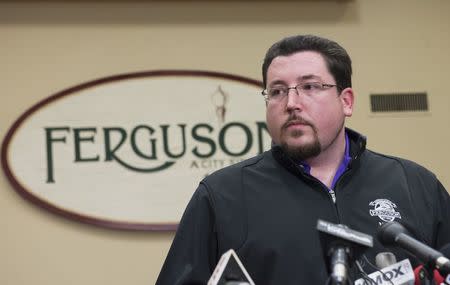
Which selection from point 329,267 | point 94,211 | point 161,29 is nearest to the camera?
point 329,267

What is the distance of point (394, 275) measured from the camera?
1.65m

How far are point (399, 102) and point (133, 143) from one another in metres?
1.48

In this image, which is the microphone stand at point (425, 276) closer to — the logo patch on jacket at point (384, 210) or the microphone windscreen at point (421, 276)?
the microphone windscreen at point (421, 276)

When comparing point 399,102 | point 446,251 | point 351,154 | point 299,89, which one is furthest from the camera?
point 399,102

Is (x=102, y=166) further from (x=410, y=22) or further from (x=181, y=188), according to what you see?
(x=410, y=22)

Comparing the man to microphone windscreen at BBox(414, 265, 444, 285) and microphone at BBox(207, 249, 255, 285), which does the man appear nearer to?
microphone windscreen at BBox(414, 265, 444, 285)

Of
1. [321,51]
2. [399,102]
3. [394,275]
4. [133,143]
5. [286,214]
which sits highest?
[321,51]

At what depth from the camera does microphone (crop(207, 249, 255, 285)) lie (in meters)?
1.39

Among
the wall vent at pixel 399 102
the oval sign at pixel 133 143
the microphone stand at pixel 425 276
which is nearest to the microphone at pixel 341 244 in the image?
the microphone stand at pixel 425 276

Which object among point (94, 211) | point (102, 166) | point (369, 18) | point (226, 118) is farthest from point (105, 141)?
point (369, 18)

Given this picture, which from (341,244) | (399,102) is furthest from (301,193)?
(399,102)

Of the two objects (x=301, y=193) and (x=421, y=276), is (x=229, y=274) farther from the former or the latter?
(x=301, y=193)

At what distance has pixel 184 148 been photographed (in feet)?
11.8

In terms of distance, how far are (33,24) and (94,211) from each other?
1005 millimetres
